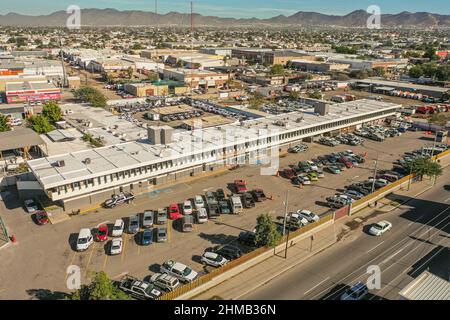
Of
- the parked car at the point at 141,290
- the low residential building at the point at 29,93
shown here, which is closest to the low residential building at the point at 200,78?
the low residential building at the point at 29,93

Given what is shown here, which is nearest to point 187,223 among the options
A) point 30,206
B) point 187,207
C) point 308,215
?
point 187,207

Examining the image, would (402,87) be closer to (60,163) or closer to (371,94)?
(371,94)

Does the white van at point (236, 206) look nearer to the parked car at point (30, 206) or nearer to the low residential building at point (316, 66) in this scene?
the parked car at point (30, 206)

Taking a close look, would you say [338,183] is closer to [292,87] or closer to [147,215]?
[147,215]

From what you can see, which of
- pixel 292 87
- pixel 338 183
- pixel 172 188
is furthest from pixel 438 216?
pixel 292 87

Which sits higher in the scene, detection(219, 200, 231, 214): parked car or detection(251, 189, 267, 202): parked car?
detection(251, 189, 267, 202): parked car

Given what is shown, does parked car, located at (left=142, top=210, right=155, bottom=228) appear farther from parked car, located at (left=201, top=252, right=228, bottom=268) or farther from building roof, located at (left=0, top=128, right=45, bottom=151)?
building roof, located at (left=0, top=128, right=45, bottom=151)

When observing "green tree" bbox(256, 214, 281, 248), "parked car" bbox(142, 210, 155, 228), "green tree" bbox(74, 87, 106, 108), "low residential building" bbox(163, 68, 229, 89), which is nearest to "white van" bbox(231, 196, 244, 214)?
"green tree" bbox(256, 214, 281, 248)
